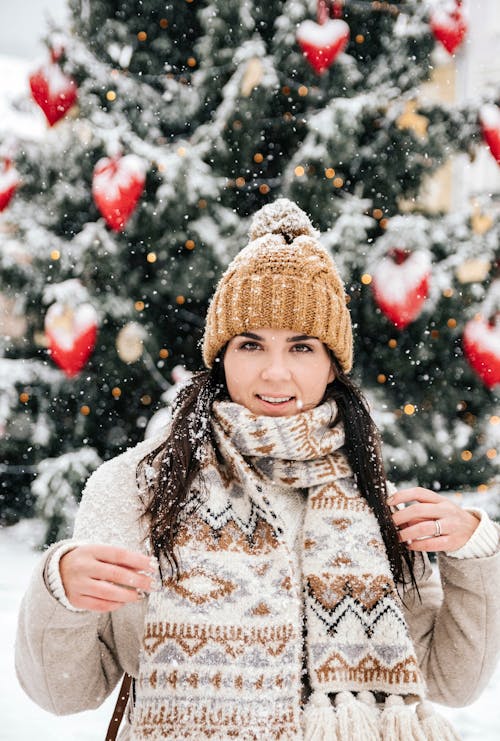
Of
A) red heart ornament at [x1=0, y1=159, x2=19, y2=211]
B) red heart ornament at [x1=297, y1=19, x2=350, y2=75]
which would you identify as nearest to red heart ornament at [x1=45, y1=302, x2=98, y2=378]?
red heart ornament at [x1=0, y1=159, x2=19, y2=211]

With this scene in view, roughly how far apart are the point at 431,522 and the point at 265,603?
0.31 m

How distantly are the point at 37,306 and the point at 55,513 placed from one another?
921 mm

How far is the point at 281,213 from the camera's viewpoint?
1437 millimetres

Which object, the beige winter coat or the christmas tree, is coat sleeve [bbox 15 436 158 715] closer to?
the beige winter coat

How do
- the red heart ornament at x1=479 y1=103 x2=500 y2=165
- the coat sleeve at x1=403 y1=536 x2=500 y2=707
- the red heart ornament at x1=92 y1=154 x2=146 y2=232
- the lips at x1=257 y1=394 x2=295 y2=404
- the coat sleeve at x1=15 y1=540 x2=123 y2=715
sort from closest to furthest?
1. the coat sleeve at x1=15 y1=540 x2=123 y2=715
2. the coat sleeve at x1=403 y1=536 x2=500 y2=707
3. the lips at x1=257 y1=394 x2=295 y2=404
4. the red heart ornament at x1=92 y1=154 x2=146 y2=232
5. the red heart ornament at x1=479 y1=103 x2=500 y2=165

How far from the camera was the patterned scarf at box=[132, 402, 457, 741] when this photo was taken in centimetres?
109

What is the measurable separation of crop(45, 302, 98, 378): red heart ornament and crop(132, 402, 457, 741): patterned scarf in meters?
1.54

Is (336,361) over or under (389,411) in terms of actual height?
under

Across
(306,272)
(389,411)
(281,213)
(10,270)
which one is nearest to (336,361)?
(306,272)

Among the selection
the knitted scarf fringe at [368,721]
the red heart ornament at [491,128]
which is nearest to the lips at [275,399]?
the knitted scarf fringe at [368,721]

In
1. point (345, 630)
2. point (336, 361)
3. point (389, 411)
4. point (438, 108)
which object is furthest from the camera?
point (389, 411)

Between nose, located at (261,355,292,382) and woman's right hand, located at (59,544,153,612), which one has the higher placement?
nose, located at (261,355,292,382)

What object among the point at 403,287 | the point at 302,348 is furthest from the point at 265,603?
the point at 403,287

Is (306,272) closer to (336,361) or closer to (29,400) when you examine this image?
(336,361)
